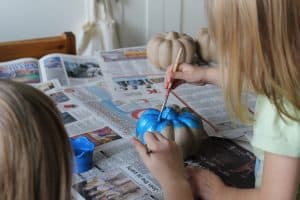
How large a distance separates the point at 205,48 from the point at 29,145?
31.2 inches

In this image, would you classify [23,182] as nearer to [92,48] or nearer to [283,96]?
[283,96]

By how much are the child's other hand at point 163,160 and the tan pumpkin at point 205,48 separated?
49 centimetres

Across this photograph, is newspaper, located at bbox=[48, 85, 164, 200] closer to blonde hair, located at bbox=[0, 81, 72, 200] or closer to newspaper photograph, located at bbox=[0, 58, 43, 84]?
newspaper photograph, located at bbox=[0, 58, 43, 84]

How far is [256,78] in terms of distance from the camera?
68cm

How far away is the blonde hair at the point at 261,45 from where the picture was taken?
2.11ft

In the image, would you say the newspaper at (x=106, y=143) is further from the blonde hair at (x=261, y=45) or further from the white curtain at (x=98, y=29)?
the white curtain at (x=98, y=29)

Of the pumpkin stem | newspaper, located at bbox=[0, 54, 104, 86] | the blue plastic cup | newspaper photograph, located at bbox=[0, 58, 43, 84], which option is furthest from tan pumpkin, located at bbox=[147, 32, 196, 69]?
the blue plastic cup

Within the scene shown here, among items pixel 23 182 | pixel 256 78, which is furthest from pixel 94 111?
pixel 23 182

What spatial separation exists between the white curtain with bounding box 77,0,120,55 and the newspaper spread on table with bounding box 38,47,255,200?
0.37 meters

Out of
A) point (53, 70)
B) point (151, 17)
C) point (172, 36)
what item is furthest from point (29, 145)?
point (151, 17)

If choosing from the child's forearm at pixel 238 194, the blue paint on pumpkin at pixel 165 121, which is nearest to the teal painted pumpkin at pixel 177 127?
the blue paint on pumpkin at pixel 165 121

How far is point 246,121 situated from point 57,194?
363 millimetres

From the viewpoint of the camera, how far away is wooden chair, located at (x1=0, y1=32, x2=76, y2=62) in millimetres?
1199

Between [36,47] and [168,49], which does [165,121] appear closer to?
[168,49]
